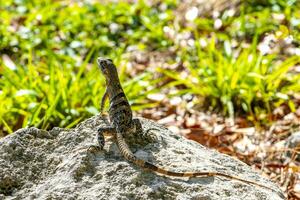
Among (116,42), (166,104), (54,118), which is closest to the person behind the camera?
(54,118)

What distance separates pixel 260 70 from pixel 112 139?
3669 mm

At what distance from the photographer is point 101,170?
9.93 ft

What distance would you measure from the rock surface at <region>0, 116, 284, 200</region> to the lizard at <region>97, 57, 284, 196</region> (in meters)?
0.03

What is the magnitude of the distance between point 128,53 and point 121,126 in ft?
16.0

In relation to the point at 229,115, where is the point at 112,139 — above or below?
above

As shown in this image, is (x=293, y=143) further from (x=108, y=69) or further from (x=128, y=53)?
(x=128, y=53)

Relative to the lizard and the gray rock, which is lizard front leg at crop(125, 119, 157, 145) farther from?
the gray rock

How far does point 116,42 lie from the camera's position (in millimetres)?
8742

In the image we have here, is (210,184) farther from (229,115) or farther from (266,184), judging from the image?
(229,115)

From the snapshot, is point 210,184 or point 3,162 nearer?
point 210,184

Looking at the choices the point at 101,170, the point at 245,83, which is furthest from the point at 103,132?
the point at 245,83

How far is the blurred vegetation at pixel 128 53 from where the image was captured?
5.96m

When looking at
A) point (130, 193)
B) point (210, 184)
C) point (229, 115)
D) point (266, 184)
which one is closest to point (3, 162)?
point (130, 193)

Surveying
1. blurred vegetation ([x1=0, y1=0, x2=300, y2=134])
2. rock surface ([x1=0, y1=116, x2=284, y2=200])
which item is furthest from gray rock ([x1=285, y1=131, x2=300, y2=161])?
rock surface ([x1=0, y1=116, x2=284, y2=200])
